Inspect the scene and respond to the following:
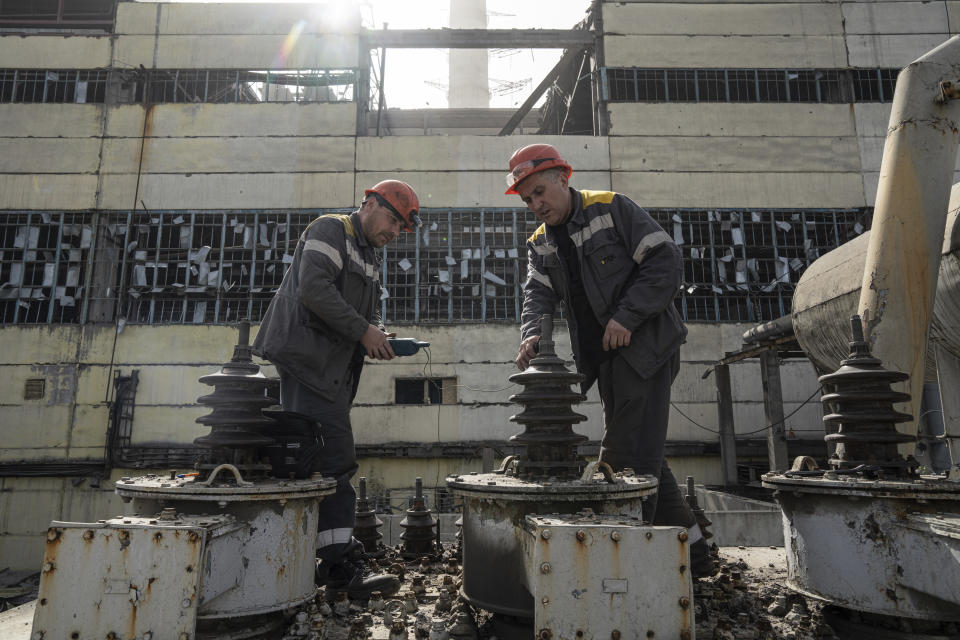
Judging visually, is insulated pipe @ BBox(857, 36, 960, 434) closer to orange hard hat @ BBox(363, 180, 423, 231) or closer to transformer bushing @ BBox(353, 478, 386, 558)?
orange hard hat @ BBox(363, 180, 423, 231)

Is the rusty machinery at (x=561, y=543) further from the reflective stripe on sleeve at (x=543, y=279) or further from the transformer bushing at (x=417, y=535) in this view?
the transformer bushing at (x=417, y=535)

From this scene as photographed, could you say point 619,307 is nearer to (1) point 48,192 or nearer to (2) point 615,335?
(2) point 615,335

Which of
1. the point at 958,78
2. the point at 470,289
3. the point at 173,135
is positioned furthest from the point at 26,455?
the point at 958,78

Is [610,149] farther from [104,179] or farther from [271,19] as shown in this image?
[104,179]

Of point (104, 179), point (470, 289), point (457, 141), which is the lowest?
point (470, 289)

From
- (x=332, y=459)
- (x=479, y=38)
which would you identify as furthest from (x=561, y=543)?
(x=479, y=38)

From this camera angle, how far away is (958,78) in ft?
10.8

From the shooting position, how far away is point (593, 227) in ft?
9.76

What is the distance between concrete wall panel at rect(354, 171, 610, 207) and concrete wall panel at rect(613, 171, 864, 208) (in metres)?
0.91

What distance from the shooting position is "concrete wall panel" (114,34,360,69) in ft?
46.8

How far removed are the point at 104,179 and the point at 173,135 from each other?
6.41 feet

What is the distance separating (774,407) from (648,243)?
9381mm

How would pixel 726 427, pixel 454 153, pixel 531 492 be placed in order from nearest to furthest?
pixel 531 492, pixel 726 427, pixel 454 153

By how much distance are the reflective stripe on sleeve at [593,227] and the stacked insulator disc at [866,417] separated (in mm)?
1268
